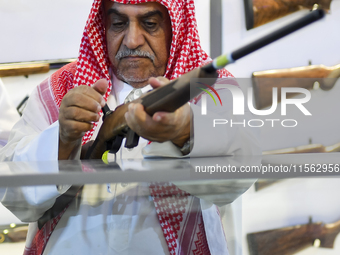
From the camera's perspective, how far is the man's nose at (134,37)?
1.21m

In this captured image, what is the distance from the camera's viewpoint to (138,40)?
1.22m

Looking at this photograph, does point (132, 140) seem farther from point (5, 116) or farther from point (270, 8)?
point (270, 8)

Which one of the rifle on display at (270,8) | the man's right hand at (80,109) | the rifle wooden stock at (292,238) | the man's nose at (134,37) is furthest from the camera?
the rifle on display at (270,8)

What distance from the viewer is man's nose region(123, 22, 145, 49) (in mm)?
1214

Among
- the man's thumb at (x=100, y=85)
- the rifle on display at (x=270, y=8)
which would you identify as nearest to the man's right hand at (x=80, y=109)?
the man's thumb at (x=100, y=85)

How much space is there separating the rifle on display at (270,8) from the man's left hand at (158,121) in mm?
1740

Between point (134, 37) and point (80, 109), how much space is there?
51cm

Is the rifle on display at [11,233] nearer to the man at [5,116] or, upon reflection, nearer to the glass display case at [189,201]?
→ the glass display case at [189,201]

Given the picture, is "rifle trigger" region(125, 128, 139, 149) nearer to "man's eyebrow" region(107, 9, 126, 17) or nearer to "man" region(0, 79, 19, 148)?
"man's eyebrow" region(107, 9, 126, 17)

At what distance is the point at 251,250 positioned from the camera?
1.73 feet

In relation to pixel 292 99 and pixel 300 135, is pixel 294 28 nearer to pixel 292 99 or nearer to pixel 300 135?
pixel 292 99

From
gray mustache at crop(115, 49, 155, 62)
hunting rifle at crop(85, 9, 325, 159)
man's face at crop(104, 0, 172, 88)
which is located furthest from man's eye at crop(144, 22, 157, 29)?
hunting rifle at crop(85, 9, 325, 159)

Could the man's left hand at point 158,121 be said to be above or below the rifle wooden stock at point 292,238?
above

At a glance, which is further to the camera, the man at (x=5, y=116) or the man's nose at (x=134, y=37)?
the man at (x=5, y=116)
